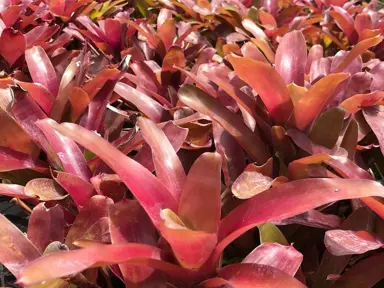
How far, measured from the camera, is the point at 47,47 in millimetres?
1661

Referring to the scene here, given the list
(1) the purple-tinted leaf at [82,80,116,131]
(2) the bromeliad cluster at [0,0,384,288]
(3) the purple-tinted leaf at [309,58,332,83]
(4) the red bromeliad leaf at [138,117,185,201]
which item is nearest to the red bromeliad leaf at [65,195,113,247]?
(2) the bromeliad cluster at [0,0,384,288]

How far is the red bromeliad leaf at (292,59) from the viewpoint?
121cm

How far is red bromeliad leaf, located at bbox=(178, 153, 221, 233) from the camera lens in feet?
2.61

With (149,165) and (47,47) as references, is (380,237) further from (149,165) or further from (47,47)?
(47,47)

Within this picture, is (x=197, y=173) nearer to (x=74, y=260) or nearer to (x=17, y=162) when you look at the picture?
(x=74, y=260)

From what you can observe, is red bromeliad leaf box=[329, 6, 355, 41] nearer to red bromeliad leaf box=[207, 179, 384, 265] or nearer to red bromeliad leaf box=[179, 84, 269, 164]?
red bromeliad leaf box=[179, 84, 269, 164]

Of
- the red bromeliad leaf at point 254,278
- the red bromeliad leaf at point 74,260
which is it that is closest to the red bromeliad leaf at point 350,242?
the red bromeliad leaf at point 254,278

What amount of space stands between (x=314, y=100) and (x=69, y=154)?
1.74 ft

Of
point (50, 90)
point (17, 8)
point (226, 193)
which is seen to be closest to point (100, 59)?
point (17, 8)

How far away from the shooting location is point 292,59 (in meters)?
1.23

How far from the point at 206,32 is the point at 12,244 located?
1.63 meters

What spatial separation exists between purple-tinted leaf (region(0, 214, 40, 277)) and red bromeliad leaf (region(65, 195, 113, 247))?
76 millimetres

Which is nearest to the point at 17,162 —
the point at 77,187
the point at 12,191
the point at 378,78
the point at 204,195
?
the point at 12,191

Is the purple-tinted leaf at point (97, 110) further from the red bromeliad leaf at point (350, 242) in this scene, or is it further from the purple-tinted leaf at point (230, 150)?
the red bromeliad leaf at point (350, 242)
